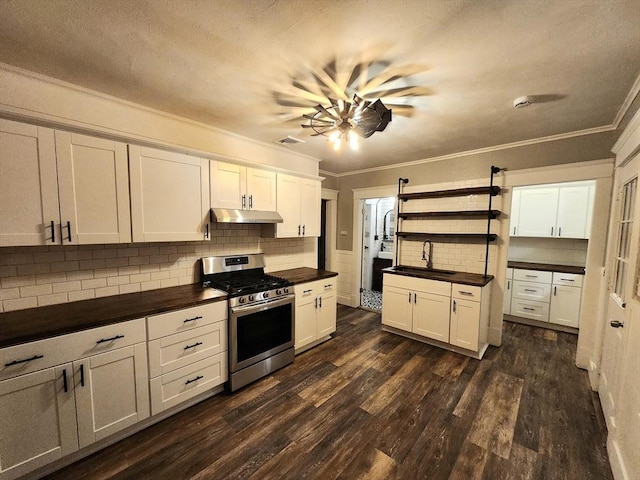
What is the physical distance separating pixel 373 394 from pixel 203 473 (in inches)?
58.4

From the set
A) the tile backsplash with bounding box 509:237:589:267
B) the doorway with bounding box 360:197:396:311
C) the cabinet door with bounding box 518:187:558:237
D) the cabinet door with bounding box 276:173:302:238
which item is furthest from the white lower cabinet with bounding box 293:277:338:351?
the tile backsplash with bounding box 509:237:589:267

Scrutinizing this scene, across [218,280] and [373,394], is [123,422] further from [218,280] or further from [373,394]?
[373,394]

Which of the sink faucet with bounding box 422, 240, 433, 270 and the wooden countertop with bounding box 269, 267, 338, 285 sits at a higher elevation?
the sink faucet with bounding box 422, 240, 433, 270

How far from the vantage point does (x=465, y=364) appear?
296cm

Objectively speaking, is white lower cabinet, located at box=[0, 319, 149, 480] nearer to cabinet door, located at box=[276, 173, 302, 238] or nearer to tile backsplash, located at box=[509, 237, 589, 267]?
cabinet door, located at box=[276, 173, 302, 238]

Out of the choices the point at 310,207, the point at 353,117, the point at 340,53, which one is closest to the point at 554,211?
the point at 310,207

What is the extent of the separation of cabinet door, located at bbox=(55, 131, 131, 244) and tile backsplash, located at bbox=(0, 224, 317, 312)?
303 millimetres

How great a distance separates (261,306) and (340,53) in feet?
7.15

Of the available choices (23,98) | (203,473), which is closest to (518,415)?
(203,473)

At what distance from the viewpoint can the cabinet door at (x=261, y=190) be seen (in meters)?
2.91

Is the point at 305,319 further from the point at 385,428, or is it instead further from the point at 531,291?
the point at 531,291

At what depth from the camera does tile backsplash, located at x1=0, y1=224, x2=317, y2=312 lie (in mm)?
1858

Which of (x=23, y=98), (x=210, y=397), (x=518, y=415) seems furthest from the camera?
(x=210, y=397)

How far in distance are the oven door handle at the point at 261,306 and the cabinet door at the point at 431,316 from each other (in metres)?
1.75
